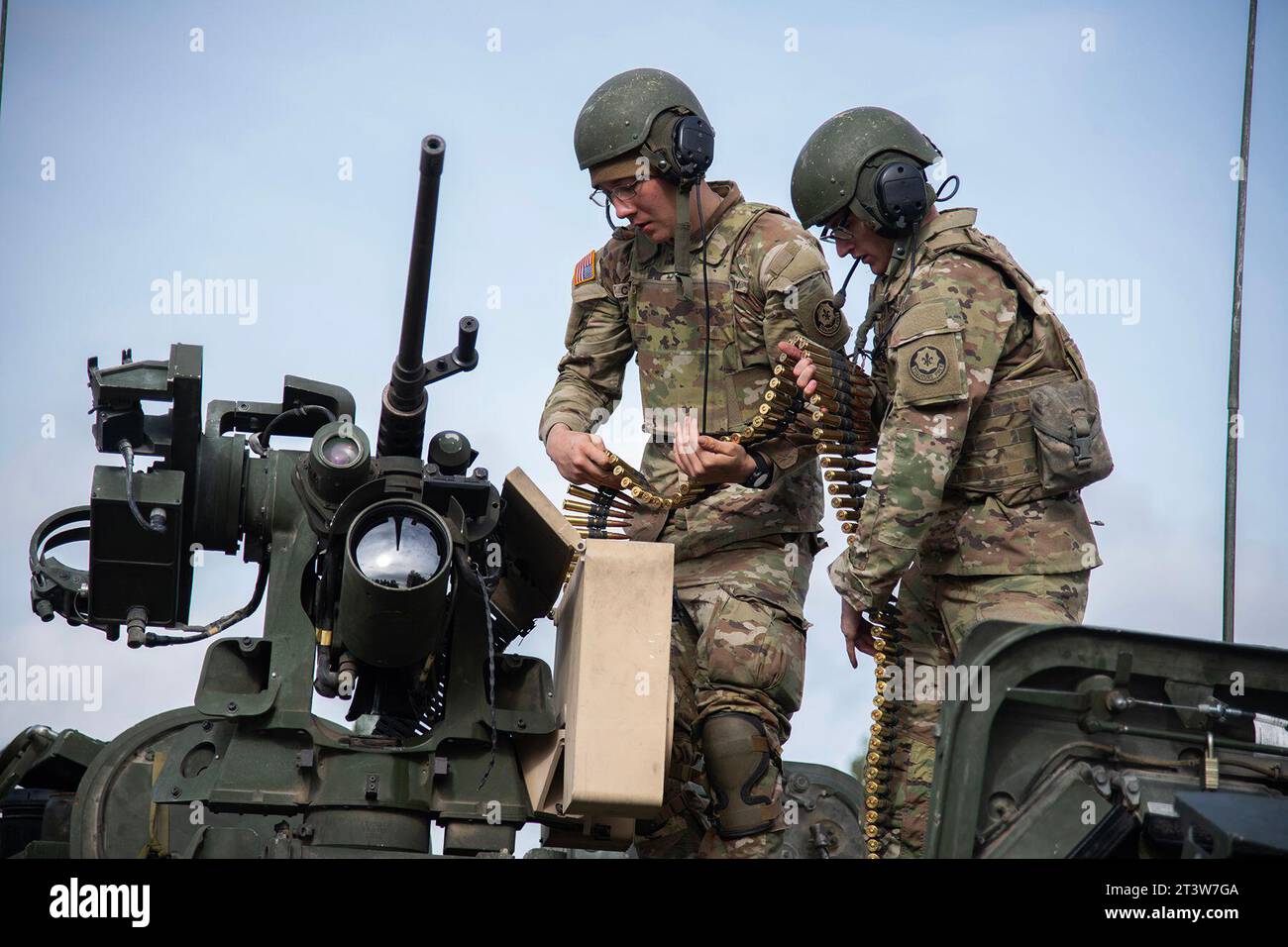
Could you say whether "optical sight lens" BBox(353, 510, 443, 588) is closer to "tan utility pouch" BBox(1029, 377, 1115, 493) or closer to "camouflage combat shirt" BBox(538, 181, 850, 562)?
"camouflage combat shirt" BBox(538, 181, 850, 562)

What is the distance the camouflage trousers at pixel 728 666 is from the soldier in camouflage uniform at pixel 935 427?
13.0 inches

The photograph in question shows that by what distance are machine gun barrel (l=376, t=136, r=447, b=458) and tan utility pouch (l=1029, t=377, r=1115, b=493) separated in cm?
218

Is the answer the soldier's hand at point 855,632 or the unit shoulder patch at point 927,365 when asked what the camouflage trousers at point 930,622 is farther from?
the unit shoulder patch at point 927,365

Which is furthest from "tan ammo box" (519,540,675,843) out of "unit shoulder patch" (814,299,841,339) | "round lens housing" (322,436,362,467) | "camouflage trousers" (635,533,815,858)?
"unit shoulder patch" (814,299,841,339)

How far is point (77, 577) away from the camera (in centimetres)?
593

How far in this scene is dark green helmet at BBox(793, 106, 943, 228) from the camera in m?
6.45

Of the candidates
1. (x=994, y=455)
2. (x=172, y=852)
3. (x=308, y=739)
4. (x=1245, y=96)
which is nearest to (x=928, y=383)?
(x=994, y=455)

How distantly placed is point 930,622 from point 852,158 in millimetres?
1785

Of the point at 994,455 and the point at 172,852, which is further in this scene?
the point at 994,455

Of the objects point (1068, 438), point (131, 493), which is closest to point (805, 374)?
point (1068, 438)
